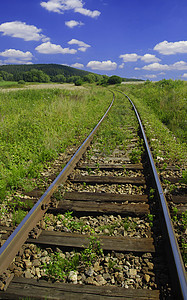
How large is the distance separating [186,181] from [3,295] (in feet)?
10.3

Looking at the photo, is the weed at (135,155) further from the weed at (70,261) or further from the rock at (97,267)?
the rock at (97,267)

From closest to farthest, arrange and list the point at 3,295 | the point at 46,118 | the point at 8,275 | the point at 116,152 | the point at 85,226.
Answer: the point at 3,295 < the point at 8,275 < the point at 85,226 < the point at 116,152 < the point at 46,118

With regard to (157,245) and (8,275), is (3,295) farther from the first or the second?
(157,245)

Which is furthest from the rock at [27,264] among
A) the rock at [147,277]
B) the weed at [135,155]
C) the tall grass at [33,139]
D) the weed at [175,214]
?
the weed at [135,155]

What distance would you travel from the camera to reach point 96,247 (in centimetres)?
235

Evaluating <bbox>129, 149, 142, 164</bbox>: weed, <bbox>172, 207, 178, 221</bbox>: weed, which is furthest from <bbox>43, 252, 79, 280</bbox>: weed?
<bbox>129, 149, 142, 164</bbox>: weed

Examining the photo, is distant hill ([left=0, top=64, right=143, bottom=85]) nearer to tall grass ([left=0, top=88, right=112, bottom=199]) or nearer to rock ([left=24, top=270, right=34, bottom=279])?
tall grass ([left=0, top=88, right=112, bottom=199])

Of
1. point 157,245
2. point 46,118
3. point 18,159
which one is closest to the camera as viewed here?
point 157,245

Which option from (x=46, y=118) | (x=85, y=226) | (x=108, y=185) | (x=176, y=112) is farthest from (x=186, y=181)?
(x=176, y=112)

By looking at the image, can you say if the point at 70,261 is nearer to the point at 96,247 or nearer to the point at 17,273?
the point at 96,247

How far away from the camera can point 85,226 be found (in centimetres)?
266

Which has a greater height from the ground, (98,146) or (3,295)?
(98,146)

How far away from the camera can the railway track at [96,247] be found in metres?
1.90

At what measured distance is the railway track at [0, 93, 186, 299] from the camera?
1896mm
